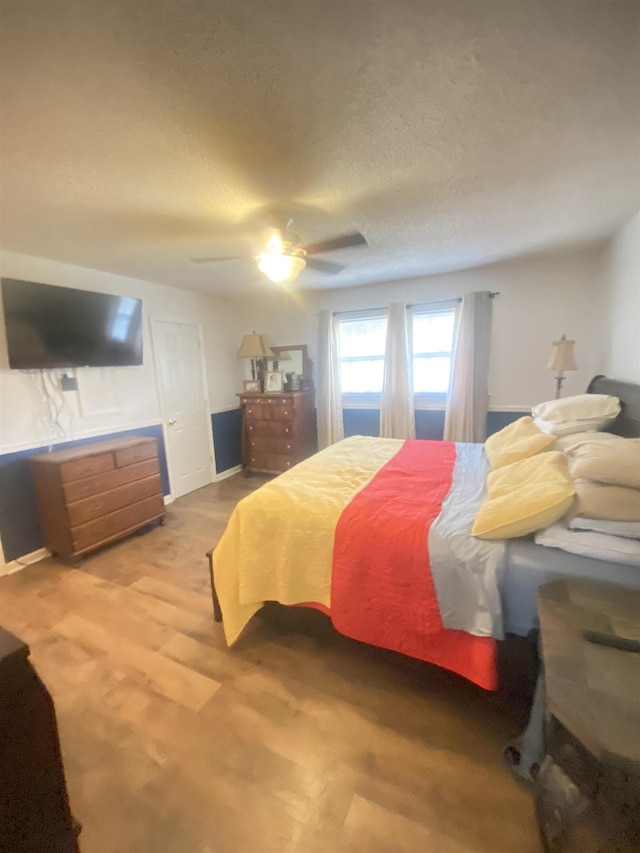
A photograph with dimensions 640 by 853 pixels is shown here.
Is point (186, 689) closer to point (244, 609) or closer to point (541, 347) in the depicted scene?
point (244, 609)

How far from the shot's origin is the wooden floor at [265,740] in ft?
3.88

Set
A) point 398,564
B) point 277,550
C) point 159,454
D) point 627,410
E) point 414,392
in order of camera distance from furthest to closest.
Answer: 1. point 414,392
2. point 159,454
3. point 627,410
4. point 277,550
5. point 398,564

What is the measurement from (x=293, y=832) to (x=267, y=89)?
8.05ft

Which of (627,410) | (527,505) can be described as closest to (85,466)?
(527,505)

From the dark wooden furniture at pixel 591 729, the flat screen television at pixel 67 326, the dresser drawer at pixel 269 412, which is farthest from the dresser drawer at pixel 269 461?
the dark wooden furniture at pixel 591 729

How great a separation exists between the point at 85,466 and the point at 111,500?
37cm

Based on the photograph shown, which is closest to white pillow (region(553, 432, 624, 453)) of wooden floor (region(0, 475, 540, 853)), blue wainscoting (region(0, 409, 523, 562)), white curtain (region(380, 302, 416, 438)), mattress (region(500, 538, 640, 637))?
mattress (region(500, 538, 640, 637))

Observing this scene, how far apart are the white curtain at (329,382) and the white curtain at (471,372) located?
1340 mm

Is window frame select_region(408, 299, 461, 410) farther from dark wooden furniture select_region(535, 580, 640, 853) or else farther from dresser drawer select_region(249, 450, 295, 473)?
dark wooden furniture select_region(535, 580, 640, 853)

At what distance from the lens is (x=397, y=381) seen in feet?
13.4

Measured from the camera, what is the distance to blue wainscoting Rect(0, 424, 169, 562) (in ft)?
9.05

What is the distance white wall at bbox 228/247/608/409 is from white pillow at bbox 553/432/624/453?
1.43 metres

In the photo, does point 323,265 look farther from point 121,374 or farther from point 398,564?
point 121,374

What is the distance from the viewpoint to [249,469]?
4.80 metres
